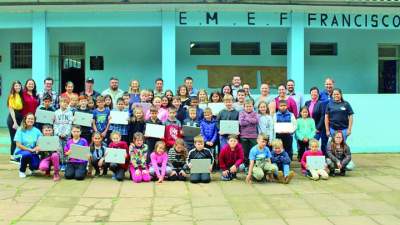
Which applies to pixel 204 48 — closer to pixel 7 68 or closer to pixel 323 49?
pixel 323 49

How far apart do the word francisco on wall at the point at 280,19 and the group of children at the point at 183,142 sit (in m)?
3.58

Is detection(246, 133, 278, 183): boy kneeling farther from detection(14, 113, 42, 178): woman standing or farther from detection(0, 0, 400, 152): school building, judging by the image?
detection(0, 0, 400, 152): school building

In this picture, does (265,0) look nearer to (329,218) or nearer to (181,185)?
(181,185)

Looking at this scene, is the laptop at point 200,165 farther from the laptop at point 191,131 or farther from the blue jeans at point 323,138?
the blue jeans at point 323,138

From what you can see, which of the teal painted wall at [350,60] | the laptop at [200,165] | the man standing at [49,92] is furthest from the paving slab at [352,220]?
the teal painted wall at [350,60]

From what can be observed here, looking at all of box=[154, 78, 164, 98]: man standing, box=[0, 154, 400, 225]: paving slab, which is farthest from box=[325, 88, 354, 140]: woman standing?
box=[154, 78, 164, 98]: man standing

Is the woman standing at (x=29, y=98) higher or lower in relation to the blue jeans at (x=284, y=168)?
higher

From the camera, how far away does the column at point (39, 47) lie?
13938mm

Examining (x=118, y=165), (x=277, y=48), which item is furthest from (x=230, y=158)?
(x=277, y=48)

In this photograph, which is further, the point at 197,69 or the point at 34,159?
the point at 197,69

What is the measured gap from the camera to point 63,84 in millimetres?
16625

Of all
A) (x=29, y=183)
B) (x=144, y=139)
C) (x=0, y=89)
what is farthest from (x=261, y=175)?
A: (x=0, y=89)

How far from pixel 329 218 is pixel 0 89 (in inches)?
504

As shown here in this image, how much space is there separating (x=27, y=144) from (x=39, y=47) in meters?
4.57
